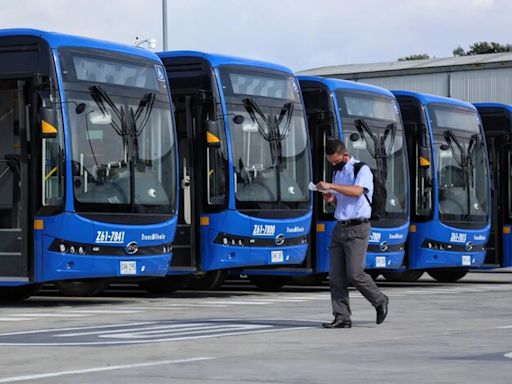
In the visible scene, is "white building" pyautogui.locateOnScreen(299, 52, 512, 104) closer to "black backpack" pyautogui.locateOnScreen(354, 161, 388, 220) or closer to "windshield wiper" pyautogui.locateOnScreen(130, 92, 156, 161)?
"windshield wiper" pyautogui.locateOnScreen(130, 92, 156, 161)

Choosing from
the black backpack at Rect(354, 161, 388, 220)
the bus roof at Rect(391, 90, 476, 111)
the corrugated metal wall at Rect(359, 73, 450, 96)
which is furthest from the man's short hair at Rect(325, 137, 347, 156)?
the corrugated metal wall at Rect(359, 73, 450, 96)

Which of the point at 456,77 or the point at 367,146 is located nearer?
the point at 367,146

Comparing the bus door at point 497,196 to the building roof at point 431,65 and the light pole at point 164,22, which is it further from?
the building roof at point 431,65

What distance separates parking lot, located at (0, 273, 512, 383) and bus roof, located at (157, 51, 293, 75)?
3.36 metres

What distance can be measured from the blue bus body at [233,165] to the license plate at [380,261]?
2.33 meters

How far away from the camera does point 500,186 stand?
1130 inches

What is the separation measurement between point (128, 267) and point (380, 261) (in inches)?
252

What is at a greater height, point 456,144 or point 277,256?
point 456,144

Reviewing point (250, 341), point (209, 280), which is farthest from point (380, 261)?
point (250, 341)

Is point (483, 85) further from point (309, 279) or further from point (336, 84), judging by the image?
point (336, 84)

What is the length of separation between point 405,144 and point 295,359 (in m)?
14.5

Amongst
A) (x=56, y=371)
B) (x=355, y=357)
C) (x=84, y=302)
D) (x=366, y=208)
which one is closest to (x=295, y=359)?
(x=355, y=357)

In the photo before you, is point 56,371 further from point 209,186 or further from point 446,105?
point 446,105

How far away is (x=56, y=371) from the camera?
10.7 m
